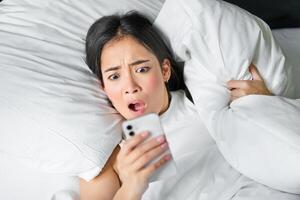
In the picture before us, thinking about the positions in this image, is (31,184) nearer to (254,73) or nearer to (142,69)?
(142,69)

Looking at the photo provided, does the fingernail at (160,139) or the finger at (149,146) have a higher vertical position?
the fingernail at (160,139)

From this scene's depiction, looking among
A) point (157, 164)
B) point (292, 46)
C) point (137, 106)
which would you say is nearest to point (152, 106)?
point (137, 106)

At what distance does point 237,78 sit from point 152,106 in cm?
22

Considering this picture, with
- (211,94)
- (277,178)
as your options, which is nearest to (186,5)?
(211,94)

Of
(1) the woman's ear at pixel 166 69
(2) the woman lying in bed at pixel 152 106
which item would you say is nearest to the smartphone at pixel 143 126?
(2) the woman lying in bed at pixel 152 106

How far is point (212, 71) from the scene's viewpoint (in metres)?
1.18

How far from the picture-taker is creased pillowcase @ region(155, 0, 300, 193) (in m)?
0.99

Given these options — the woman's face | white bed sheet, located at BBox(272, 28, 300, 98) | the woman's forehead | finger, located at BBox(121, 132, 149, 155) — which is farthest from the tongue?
white bed sheet, located at BBox(272, 28, 300, 98)

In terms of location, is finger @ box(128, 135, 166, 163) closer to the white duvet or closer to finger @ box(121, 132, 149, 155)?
finger @ box(121, 132, 149, 155)

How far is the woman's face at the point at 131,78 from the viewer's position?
1107mm

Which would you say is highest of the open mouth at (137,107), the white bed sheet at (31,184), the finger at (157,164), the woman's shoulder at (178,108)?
the finger at (157,164)

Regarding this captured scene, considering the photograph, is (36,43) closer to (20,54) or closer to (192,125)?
(20,54)

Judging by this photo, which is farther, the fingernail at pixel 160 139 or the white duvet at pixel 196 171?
the white duvet at pixel 196 171

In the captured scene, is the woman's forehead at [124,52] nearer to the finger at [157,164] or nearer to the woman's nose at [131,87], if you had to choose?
the woman's nose at [131,87]
